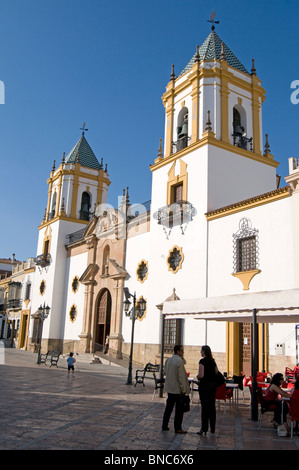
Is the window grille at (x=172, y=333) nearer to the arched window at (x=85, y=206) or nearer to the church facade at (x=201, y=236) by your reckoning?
the church facade at (x=201, y=236)

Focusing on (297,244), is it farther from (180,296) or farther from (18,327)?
(18,327)

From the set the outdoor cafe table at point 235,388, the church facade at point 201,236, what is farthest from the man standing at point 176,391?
the church facade at point 201,236

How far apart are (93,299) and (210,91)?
1473 cm

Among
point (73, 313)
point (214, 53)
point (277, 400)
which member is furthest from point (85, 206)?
point (277, 400)

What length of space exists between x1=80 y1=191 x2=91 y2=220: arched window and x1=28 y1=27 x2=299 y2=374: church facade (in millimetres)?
4833

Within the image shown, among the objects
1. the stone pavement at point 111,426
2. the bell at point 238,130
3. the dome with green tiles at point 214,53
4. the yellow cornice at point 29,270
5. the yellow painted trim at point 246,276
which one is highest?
the dome with green tiles at point 214,53

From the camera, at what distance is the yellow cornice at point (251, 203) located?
1508cm

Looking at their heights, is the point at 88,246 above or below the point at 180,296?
above

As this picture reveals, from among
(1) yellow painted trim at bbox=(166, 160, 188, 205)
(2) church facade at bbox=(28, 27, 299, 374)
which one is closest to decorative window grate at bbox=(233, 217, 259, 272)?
(2) church facade at bbox=(28, 27, 299, 374)

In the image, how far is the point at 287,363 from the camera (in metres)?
13.9

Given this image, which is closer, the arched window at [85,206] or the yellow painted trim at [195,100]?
the yellow painted trim at [195,100]

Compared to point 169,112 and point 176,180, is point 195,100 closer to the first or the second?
point 169,112

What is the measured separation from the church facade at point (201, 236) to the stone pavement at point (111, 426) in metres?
2.69
